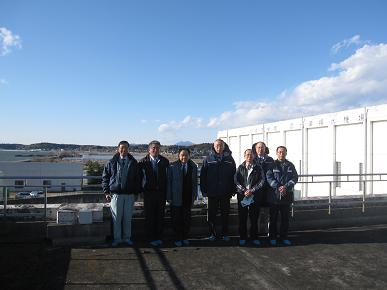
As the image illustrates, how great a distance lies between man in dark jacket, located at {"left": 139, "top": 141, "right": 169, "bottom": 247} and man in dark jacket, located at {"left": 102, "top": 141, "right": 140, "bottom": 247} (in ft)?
0.57

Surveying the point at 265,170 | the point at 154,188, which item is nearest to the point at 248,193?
the point at 265,170

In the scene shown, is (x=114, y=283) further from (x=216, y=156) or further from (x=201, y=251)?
(x=216, y=156)

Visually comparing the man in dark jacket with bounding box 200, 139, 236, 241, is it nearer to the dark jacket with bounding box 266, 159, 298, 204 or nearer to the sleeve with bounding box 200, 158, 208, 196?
the sleeve with bounding box 200, 158, 208, 196

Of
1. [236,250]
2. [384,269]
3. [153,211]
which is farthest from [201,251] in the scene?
[384,269]

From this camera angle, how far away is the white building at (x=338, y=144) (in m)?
18.1

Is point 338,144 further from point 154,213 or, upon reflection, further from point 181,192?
point 154,213

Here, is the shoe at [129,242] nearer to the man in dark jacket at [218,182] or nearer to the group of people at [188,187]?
the group of people at [188,187]

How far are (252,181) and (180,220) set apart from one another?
150 centimetres

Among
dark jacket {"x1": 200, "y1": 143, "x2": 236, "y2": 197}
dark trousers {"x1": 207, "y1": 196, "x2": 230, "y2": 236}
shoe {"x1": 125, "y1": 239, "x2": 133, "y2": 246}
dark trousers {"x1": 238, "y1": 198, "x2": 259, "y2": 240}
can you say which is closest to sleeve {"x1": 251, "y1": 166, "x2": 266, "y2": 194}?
dark trousers {"x1": 238, "y1": 198, "x2": 259, "y2": 240}

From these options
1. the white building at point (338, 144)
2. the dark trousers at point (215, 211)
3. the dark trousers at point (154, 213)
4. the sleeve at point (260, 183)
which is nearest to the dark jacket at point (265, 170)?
the sleeve at point (260, 183)

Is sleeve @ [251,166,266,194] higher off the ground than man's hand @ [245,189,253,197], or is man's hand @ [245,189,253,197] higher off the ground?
sleeve @ [251,166,266,194]

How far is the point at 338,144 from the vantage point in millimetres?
21234

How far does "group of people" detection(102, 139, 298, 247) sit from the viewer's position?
6719mm

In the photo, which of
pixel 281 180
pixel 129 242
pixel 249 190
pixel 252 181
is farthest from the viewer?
pixel 281 180
